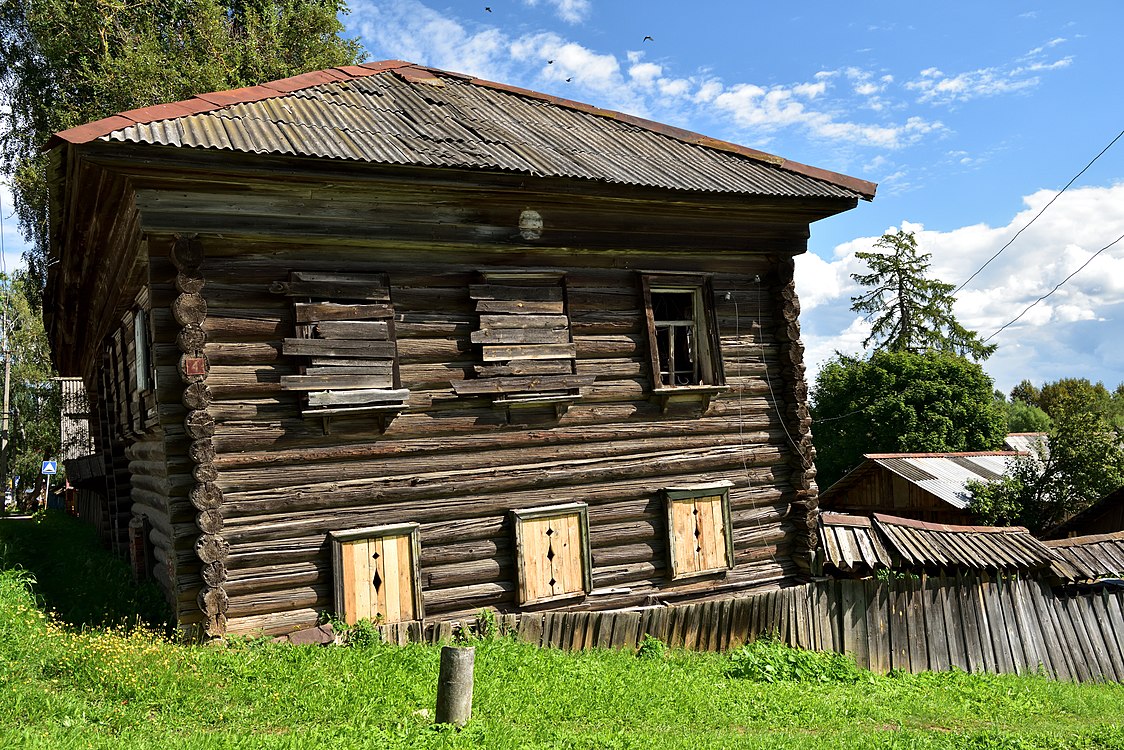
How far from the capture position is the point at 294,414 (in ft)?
29.8

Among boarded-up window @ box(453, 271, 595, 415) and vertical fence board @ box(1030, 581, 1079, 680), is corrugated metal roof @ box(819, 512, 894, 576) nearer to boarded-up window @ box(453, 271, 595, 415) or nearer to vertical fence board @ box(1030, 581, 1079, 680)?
vertical fence board @ box(1030, 581, 1079, 680)

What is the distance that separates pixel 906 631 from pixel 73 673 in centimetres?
1038

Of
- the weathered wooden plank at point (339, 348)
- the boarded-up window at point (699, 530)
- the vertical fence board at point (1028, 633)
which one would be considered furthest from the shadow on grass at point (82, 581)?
the vertical fence board at point (1028, 633)

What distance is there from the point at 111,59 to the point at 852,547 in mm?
23136

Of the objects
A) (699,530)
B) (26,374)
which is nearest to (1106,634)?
(699,530)

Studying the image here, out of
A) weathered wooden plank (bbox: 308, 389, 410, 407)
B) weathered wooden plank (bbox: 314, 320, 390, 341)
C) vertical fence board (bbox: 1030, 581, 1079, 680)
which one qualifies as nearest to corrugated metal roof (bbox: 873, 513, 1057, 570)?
vertical fence board (bbox: 1030, 581, 1079, 680)

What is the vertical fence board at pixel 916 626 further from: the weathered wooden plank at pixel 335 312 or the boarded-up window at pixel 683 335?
the weathered wooden plank at pixel 335 312

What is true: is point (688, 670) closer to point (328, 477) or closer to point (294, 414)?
point (328, 477)

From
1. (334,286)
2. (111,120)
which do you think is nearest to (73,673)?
(334,286)

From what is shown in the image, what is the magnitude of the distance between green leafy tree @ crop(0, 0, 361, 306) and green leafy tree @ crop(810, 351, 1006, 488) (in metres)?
27.3

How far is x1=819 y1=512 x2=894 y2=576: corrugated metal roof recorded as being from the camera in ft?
40.3

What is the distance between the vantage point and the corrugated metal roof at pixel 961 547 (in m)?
12.3

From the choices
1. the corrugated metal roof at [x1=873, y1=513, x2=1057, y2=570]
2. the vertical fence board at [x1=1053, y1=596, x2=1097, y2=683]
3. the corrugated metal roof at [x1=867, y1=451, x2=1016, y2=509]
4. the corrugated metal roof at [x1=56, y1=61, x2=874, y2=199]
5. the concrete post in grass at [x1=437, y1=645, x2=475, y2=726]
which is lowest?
the vertical fence board at [x1=1053, y1=596, x2=1097, y2=683]

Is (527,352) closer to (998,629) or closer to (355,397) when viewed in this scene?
(355,397)
